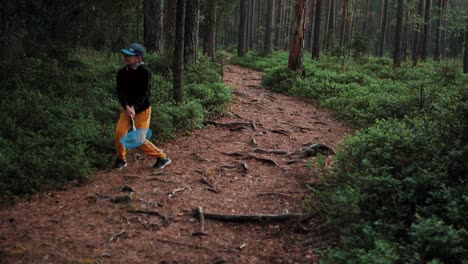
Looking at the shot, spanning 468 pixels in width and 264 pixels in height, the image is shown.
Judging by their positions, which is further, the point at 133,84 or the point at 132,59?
the point at 133,84

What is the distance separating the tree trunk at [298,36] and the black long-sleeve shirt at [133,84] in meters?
10.7

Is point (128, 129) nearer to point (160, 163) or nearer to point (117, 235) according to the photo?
point (160, 163)

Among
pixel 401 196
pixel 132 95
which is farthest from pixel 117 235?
pixel 401 196

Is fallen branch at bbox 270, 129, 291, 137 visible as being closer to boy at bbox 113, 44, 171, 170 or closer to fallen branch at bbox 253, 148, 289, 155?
fallen branch at bbox 253, 148, 289, 155

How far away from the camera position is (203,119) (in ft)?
34.7

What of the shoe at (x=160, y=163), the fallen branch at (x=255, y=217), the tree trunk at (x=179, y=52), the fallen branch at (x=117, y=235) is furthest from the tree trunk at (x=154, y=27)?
the fallen branch at (x=117, y=235)

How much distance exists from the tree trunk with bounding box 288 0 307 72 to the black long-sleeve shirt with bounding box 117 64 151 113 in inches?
421

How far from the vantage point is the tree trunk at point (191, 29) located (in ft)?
41.8

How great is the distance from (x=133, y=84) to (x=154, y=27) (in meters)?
9.10

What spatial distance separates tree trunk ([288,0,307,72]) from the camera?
1652 cm

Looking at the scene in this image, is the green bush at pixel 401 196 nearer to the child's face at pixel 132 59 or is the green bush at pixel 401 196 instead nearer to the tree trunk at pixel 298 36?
the child's face at pixel 132 59

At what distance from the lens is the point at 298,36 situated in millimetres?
16797

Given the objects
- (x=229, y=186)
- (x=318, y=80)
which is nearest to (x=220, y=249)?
(x=229, y=186)

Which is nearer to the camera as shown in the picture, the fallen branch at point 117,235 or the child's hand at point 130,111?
the fallen branch at point 117,235
